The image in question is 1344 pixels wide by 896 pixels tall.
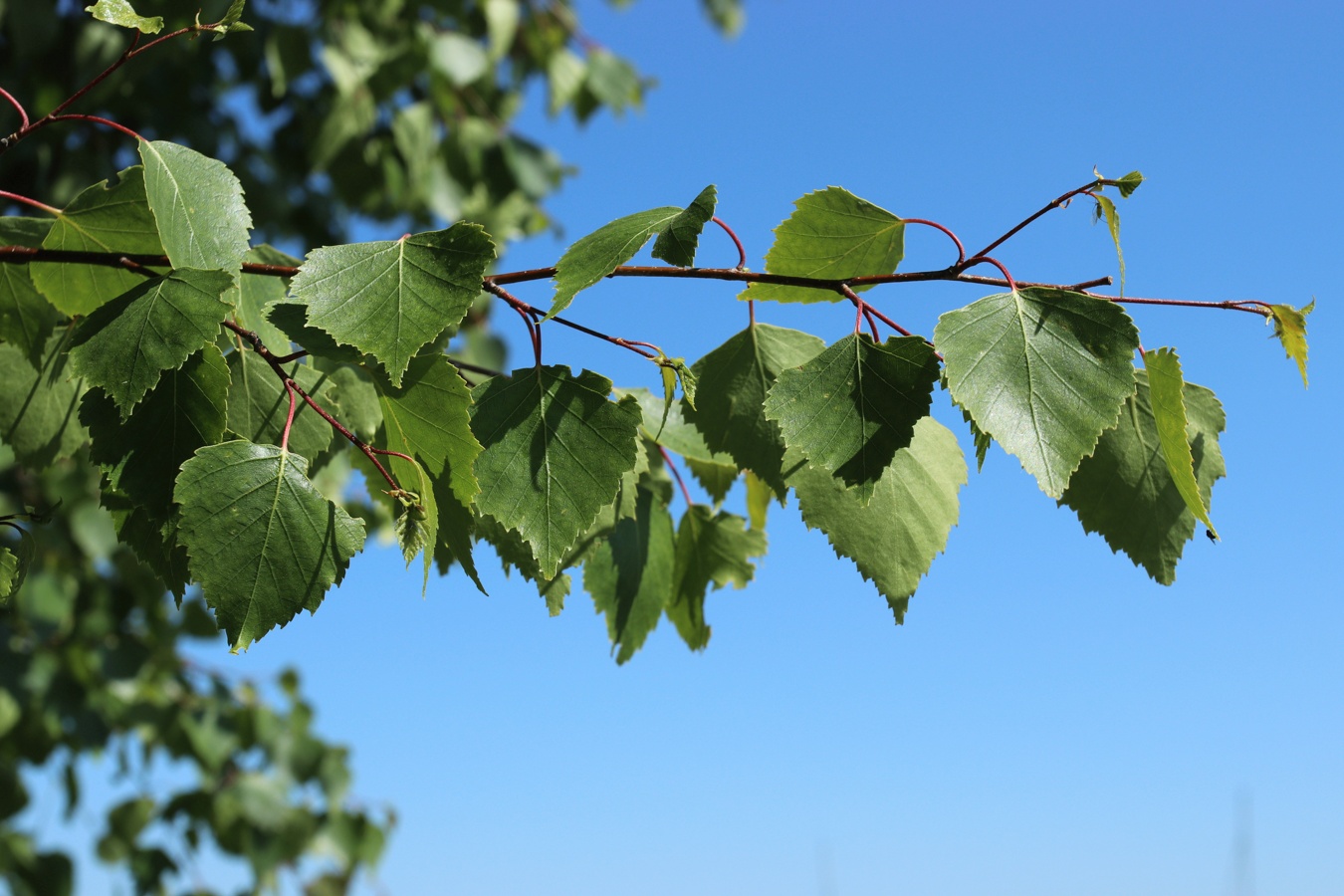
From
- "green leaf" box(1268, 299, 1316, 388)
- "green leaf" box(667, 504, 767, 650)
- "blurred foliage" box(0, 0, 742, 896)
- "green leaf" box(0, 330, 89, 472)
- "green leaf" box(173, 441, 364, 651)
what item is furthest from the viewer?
"blurred foliage" box(0, 0, 742, 896)

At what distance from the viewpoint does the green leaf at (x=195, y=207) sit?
28.6 inches

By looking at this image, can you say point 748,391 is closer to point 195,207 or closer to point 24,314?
point 195,207

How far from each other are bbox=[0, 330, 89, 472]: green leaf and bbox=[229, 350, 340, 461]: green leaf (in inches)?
6.6

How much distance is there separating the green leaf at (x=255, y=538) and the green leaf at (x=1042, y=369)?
0.38 meters

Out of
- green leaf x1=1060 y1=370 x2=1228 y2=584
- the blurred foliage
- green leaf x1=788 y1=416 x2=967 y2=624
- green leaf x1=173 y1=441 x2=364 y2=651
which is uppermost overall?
the blurred foliage

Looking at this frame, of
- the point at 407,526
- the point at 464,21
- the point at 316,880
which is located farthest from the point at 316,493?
the point at 316,880

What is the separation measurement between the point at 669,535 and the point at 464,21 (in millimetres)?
2370

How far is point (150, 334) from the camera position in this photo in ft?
2.19

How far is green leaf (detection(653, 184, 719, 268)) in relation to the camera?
711mm

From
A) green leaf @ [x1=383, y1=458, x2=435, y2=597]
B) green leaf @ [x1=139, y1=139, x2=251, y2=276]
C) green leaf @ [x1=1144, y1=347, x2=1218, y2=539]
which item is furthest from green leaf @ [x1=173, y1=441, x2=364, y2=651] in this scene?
green leaf @ [x1=1144, y1=347, x2=1218, y2=539]

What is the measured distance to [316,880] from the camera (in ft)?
11.3

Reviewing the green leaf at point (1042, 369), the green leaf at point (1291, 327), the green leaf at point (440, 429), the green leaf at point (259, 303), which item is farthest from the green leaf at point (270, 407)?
the green leaf at point (1291, 327)

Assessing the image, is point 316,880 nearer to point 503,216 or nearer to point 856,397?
point 503,216

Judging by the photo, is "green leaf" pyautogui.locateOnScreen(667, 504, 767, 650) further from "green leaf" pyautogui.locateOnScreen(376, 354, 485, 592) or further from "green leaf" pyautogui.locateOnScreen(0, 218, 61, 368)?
"green leaf" pyautogui.locateOnScreen(0, 218, 61, 368)
